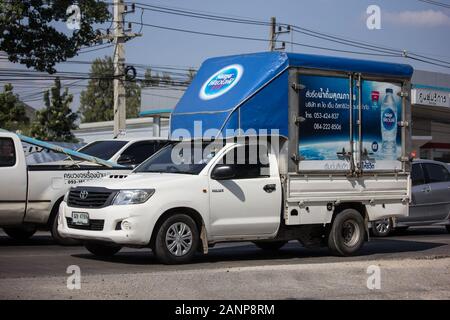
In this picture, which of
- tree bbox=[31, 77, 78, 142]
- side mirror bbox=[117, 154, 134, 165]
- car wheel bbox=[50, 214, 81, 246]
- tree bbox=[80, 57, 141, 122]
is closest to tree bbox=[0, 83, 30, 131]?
tree bbox=[31, 77, 78, 142]

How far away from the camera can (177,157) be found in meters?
12.0

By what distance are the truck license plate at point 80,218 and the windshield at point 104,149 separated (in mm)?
4880

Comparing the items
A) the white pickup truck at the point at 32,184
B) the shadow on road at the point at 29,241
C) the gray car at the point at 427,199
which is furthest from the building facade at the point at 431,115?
the white pickup truck at the point at 32,184

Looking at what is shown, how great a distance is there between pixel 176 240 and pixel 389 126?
4.69 metres

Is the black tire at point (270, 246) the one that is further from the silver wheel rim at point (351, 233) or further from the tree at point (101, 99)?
the tree at point (101, 99)

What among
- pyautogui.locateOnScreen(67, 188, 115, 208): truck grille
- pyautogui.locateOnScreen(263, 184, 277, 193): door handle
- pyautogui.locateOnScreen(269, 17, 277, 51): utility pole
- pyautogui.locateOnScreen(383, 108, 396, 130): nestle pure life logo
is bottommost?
pyautogui.locateOnScreen(67, 188, 115, 208): truck grille

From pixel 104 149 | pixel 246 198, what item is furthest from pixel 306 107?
pixel 104 149

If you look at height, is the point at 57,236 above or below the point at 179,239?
below

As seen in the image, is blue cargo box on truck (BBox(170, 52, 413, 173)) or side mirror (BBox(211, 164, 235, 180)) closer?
side mirror (BBox(211, 164, 235, 180))

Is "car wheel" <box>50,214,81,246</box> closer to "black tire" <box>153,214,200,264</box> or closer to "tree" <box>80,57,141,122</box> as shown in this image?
"black tire" <box>153,214,200,264</box>

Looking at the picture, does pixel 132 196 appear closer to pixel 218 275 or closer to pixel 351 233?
pixel 218 275

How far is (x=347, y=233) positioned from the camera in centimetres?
1328

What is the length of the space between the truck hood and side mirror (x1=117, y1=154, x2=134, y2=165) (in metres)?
4.59

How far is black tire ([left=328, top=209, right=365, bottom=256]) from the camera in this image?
509 inches
